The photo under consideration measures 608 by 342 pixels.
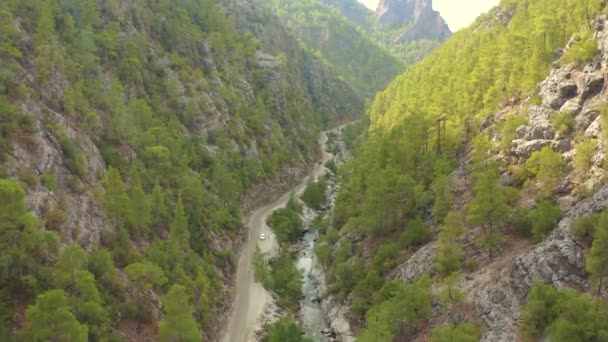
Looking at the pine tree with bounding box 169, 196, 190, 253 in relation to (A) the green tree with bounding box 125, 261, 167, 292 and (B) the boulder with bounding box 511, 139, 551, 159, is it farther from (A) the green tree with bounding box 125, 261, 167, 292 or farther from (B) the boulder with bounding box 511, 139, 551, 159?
(B) the boulder with bounding box 511, 139, 551, 159

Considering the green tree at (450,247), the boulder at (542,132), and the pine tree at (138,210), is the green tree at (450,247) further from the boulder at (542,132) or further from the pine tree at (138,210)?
the pine tree at (138,210)

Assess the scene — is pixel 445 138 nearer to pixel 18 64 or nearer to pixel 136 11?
pixel 18 64

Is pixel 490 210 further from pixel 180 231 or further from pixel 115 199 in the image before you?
pixel 115 199

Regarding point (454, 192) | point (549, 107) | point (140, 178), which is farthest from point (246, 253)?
point (549, 107)

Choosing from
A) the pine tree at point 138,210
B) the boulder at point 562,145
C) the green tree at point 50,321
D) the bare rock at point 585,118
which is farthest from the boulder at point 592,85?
the green tree at point 50,321

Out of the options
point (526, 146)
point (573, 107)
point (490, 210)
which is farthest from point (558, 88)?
point (490, 210)
